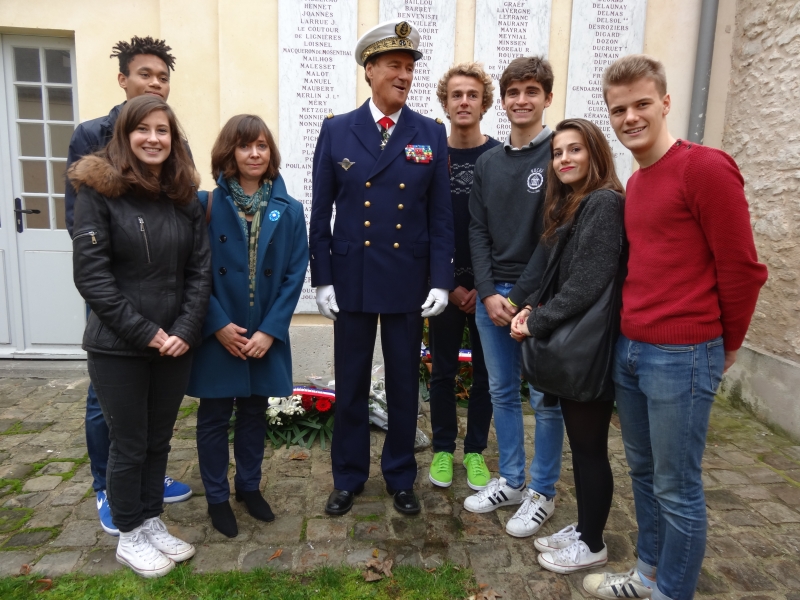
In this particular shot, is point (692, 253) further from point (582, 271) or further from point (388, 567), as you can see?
point (388, 567)

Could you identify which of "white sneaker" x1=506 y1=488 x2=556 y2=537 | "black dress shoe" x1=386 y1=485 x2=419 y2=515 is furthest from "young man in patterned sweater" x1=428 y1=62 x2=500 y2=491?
"white sneaker" x1=506 y1=488 x2=556 y2=537

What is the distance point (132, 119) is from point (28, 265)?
3.58 m

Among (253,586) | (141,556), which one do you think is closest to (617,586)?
(253,586)

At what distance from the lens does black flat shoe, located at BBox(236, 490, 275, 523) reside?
2787mm

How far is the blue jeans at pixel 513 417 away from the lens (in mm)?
2641

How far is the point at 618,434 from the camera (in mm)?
3986

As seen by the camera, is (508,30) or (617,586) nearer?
(617,586)

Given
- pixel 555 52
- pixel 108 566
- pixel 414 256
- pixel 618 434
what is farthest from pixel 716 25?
pixel 108 566

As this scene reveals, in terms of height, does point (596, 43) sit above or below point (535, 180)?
above

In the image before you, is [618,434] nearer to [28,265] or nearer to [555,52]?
[555,52]

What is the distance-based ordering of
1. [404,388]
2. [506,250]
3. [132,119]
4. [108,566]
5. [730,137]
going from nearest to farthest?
[132,119], [108,566], [506,250], [404,388], [730,137]

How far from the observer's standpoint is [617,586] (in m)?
2.23

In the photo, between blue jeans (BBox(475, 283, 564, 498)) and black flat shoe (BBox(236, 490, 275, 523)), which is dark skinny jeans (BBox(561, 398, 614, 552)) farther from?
black flat shoe (BBox(236, 490, 275, 523))

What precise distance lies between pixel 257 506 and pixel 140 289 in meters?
1.21
